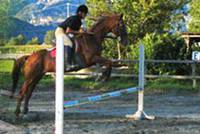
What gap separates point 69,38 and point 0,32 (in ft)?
268

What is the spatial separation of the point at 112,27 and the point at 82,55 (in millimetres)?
1037

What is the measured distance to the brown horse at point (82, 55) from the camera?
39.9ft

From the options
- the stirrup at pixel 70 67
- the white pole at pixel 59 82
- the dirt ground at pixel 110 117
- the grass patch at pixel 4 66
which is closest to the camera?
the white pole at pixel 59 82

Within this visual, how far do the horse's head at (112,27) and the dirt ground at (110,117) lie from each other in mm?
1946

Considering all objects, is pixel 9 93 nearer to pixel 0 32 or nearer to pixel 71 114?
pixel 71 114

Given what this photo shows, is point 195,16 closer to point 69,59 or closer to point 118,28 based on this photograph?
point 118,28

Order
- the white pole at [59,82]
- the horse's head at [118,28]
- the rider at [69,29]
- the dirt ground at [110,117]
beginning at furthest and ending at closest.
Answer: the horse's head at [118,28], the rider at [69,29], the dirt ground at [110,117], the white pole at [59,82]

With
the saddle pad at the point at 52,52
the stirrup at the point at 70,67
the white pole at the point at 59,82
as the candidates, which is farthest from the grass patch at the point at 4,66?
the white pole at the point at 59,82

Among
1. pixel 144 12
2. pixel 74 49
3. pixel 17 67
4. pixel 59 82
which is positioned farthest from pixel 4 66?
pixel 59 82

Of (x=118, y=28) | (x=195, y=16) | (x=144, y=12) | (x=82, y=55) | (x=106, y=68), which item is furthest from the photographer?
(x=195, y=16)

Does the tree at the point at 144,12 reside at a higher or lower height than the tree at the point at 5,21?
lower

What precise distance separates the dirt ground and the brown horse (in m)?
0.82

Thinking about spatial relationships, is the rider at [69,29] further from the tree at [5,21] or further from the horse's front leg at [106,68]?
the tree at [5,21]

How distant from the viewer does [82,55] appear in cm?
1217
